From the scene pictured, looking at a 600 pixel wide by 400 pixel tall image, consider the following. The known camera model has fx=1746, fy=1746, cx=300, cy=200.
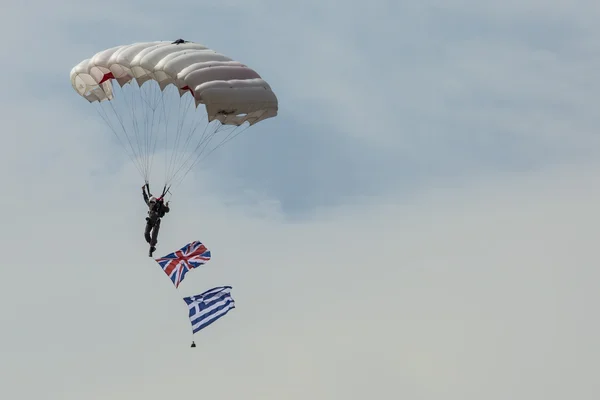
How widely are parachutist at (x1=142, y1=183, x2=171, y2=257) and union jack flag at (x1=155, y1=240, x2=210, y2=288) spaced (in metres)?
2.08

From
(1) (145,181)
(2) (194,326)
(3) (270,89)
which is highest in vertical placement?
(3) (270,89)

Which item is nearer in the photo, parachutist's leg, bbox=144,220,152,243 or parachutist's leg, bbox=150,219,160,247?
parachutist's leg, bbox=150,219,160,247

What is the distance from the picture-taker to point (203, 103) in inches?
2411

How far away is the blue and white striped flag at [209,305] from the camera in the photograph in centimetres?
6372

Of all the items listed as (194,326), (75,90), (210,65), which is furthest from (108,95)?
(194,326)

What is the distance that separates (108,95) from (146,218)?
228 inches

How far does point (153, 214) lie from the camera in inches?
2452

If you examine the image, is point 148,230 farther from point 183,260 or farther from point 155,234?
point 183,260

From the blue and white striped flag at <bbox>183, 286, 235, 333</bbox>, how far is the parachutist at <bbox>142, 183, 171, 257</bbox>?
9.19ft

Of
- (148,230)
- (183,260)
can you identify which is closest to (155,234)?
(148,230)

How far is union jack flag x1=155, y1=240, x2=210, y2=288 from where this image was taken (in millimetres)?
64750

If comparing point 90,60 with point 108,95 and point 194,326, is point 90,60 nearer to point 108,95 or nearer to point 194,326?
point 108,95

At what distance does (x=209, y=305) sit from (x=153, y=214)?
4.31m

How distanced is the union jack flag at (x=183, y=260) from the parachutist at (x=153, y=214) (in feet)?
6.81
